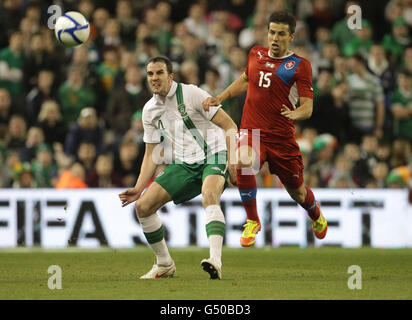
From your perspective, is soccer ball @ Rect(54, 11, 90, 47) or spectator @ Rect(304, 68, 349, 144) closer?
soccer ball @ Rect(54, 11, 90, 47)

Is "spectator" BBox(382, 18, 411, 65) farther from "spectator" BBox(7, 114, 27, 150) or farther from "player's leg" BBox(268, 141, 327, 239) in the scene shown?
"player's leg" BBox(268, 141, 327, 239)

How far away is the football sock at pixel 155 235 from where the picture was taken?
9.05 m

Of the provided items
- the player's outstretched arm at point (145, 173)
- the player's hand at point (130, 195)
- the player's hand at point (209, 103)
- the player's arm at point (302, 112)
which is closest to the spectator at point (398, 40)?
the player's arm at point (302, 112)

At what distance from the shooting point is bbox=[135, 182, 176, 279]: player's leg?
8.95m

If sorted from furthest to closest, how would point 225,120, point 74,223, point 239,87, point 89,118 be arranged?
point 89,118
point 74,223
point 239,87
point 225,120

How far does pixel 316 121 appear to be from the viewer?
15320 mm

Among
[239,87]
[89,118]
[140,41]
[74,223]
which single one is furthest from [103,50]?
[239,87]

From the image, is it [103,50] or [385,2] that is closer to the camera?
[103,50]

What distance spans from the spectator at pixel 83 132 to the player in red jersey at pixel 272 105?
5.56 meters

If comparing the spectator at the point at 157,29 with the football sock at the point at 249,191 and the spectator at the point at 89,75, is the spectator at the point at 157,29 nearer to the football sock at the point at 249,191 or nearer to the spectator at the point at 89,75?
the spectator at the point at 89,75

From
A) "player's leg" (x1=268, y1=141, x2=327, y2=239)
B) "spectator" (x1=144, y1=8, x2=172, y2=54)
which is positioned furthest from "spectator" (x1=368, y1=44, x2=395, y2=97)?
"player's leg" (x1=268, y1=141, x2=327, y2=239)

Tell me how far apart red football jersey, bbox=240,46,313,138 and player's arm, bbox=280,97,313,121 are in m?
0.27

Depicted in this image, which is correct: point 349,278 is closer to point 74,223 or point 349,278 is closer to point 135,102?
point 74,223

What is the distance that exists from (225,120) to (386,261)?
3.57 meters
